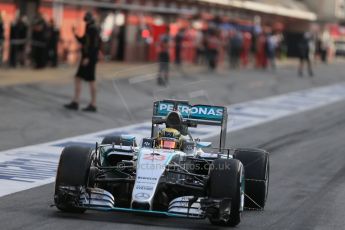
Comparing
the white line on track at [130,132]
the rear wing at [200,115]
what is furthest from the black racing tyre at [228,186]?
the white line on track at [130,132]

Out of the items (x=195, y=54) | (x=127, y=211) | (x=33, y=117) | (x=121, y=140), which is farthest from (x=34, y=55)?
(x=127, y=211)

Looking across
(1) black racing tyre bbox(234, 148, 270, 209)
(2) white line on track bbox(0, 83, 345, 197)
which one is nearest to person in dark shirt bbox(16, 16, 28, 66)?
(2) white line on track bbox(0, 83, 345, 197)

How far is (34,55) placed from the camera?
29516 mm

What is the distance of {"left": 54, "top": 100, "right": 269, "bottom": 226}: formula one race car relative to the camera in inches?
347

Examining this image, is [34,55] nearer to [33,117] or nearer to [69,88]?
[69,88]

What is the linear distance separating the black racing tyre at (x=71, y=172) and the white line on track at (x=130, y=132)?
149cm

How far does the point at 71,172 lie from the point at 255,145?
8088 millimetres

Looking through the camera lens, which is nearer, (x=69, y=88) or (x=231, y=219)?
(x=231, y=219)

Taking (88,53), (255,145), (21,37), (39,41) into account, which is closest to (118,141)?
(255,145)

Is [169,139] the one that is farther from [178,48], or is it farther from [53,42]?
[178,48]

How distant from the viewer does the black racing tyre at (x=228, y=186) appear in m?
8.83

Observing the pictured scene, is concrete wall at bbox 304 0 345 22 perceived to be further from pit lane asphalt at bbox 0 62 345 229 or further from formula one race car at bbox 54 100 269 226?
formula one race car at bbox 54 100 269 226

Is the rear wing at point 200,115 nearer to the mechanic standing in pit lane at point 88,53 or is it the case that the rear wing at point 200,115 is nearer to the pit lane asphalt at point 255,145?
the pit lane asphalt at point 255,145

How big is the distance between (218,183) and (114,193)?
1.10 m
